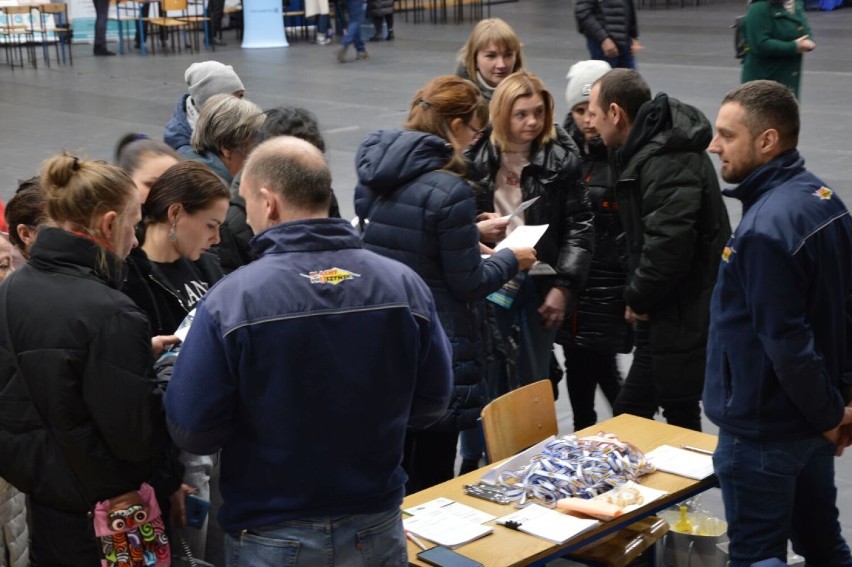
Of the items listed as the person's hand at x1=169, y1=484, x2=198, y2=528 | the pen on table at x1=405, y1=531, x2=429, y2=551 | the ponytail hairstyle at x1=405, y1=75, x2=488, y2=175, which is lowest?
the pen on table at x1=405, y1=531, x2=429, y2=551

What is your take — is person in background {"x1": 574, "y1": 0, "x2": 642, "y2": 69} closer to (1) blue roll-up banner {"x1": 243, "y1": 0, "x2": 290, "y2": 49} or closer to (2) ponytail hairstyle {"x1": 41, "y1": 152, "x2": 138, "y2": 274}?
(2) ponytail hairstyle {"x1": 41, "y1": 152, "x2": 138, "y2": 274}

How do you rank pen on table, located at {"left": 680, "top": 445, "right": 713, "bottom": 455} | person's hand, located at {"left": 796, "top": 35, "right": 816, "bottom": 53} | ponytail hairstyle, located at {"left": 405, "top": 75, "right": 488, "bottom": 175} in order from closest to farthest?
pen on table, located at {"left": 680, "top": 445, "right": 713, "bottom": 455}
ponytail hairstyle, located at {"left": 405, "top": 75, "right": 488, "bottom": 175}
person's hand, located at {"left": 796, "top": 35, "right": 816, "bottom": 53}

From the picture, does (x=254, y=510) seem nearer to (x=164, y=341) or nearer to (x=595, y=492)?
(x=164, y=341)

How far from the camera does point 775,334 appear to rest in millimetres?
3500

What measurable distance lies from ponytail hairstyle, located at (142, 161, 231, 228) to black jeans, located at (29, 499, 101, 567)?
1022 mm

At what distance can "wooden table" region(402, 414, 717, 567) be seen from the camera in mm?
3428

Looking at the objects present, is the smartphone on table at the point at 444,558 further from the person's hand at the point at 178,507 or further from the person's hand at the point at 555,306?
the person's hand at the point at 555,306

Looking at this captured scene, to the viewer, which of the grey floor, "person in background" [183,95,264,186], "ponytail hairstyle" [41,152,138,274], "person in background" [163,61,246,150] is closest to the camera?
"ponytail hairstyle" [41,152,138,274]

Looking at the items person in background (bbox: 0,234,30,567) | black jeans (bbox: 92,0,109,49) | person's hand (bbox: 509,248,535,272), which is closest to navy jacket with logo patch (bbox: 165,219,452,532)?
person in background (bbox: 0,234,30,567)

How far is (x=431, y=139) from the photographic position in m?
4.24

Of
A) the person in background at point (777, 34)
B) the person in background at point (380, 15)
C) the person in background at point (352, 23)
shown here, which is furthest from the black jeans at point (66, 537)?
the person in background at point (380, 15)

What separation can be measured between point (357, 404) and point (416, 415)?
304 millimetres

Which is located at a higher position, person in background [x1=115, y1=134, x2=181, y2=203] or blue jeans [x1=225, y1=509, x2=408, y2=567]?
person in background [x1=115, y1=134, x2=181, y2=203]

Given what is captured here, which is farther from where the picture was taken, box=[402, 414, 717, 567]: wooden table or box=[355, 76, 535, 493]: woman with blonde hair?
box=[355, 76, 535, 493]: woman with blonde hair
